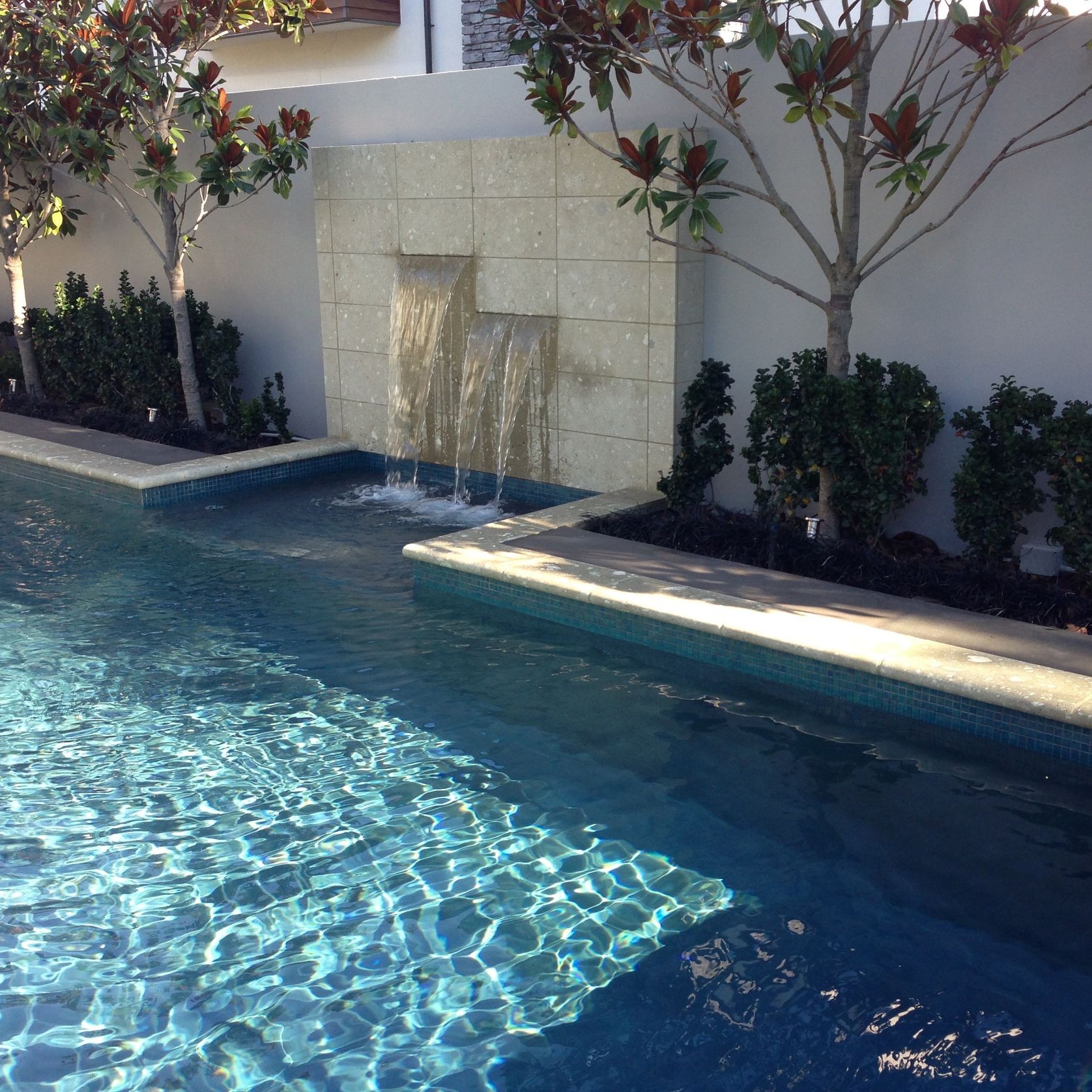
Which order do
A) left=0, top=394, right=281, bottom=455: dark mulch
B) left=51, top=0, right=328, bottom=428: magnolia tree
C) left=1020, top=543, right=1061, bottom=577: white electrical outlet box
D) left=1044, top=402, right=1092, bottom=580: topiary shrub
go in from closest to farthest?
left=1044, top=402, right=1092, bottom=580: topiary shrub
left=1020, top=543, right=1061, bottom=577: white electrical outlet box
left=51, top=0, right=328, bottom=428: magnolia tree
left=0, top=394, right=281, bottom=455: dark mulch

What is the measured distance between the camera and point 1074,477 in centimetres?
578

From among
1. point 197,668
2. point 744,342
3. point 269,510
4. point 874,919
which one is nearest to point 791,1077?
point 874,919

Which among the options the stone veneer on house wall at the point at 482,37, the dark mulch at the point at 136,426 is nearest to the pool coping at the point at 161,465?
the dark mulch at the point at 136,426

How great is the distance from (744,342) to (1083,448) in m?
2.52

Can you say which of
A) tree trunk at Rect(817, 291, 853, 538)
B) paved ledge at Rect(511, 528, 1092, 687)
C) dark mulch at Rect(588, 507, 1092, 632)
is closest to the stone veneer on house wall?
dark mulch at Rect(588, 507, 1092, 632)

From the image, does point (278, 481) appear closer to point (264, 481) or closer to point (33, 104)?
point (264, 481)

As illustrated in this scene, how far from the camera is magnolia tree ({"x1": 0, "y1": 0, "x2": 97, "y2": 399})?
31.9ft

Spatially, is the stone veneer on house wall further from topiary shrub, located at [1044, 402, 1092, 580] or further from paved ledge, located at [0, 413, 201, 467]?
topiary shrub, located at [1044, 402, 1092, 580]

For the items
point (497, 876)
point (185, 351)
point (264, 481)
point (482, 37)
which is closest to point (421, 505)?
point (264, 481)

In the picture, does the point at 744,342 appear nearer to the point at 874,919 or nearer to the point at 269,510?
the point at 269,510

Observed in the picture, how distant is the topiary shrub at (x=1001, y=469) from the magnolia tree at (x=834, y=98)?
2.75ft

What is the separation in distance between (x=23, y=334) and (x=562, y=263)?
22.4 ft

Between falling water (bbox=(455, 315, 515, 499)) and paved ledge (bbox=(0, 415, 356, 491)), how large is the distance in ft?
4.30

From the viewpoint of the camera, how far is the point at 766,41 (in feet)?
18.1
